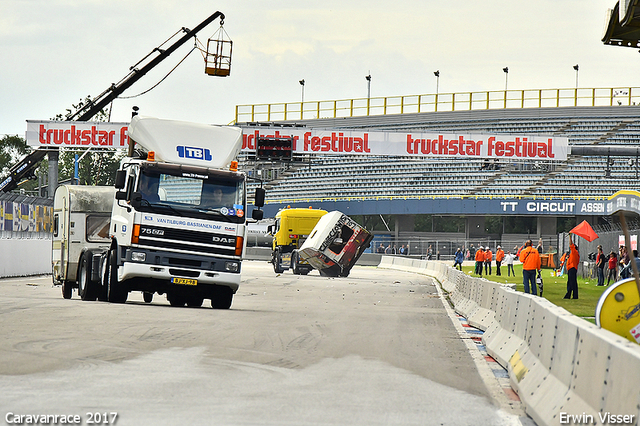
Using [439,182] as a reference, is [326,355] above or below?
below

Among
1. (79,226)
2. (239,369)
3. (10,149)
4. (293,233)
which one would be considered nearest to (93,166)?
(10,149)

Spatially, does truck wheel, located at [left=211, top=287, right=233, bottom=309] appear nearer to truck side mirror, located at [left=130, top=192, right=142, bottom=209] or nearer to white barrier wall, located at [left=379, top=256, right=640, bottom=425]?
truck side mirror, located at [left=130, top=192, right=142, bottom=209]

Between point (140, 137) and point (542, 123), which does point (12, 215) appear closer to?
point (140, 137)

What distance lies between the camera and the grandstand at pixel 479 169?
63.4 meters

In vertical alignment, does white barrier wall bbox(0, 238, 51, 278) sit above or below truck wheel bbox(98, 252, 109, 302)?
below

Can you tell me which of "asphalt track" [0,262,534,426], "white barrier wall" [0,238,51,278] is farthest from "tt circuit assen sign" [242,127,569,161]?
"asphalt track" [0,262,534,426]

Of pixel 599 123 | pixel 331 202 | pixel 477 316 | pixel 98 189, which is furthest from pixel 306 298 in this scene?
pixel 599 123

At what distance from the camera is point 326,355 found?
416 inches

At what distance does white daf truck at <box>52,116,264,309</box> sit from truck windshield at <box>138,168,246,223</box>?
0.02 meters

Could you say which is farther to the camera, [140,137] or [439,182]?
[439,182]

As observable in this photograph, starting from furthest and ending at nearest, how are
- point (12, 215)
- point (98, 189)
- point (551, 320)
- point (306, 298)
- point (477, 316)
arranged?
point (12, 215) < point (306, 298) < point (98, 189) < point (477, 316) < point (551, 320)

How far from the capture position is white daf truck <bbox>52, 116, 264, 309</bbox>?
52.2ft

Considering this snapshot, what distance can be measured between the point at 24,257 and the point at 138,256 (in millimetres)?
19002

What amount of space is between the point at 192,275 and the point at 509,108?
56247 mm
